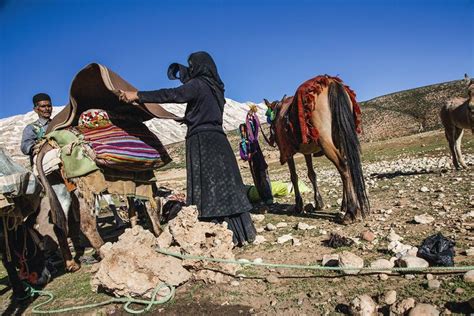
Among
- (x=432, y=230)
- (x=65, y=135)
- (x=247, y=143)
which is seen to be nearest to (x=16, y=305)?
(x=65, y=135)

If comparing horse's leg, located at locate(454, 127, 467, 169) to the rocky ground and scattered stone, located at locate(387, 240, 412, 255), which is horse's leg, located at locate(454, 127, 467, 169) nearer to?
the rocky ground

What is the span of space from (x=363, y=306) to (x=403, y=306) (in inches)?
9.6

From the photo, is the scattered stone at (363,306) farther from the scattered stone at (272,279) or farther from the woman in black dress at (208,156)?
the woman in black dress at (208,156)

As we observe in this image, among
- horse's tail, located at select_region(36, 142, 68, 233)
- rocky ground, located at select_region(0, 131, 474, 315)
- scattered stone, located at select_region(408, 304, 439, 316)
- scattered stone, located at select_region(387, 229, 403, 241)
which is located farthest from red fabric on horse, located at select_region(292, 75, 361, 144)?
horse's tail, located at select_region(36, 142, 68, 233)

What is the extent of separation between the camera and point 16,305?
359 centimetres

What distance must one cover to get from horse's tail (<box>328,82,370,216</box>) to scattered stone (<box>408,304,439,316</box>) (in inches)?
103

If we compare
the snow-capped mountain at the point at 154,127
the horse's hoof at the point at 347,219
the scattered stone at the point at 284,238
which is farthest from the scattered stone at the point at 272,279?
the snow-capped mountain at the point at 154,127

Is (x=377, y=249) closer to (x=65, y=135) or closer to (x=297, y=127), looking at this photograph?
(x=297, y=127)

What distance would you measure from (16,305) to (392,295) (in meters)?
3.57

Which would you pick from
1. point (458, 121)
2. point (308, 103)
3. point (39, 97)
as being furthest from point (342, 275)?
point (458, 121)

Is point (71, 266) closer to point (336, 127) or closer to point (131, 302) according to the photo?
point (131, 302)

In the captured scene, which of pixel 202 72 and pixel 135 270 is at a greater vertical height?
pixel 202 72

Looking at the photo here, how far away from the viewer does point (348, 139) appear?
4820mm

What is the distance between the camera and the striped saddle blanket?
4559 mm
